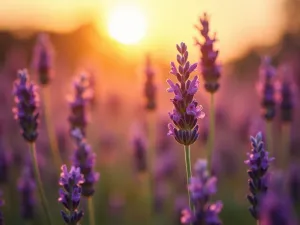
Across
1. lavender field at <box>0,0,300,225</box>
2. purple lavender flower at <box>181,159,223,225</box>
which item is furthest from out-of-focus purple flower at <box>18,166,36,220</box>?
purple lavender flower at <box>181,159,223,225</box>

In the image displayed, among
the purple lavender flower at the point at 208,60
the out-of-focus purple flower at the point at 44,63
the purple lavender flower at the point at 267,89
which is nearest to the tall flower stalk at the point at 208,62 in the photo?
the purple lavender flower at the point at 208,60

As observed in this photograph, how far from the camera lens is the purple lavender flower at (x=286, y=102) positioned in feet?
19.8

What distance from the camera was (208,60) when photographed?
4.74 m

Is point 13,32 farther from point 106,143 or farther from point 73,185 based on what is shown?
point 73,185

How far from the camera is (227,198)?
9539 mm

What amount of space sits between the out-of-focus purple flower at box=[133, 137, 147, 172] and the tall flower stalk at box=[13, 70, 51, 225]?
7.47 ft

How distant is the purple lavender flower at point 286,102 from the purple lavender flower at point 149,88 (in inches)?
61.1

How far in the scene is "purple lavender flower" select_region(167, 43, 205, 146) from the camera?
329 centimetres

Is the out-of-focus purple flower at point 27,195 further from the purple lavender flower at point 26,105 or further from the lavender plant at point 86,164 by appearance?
the lavender plant at point 86,164

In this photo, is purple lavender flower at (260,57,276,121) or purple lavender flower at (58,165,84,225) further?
purple lavender flower at (260,57,276,121)

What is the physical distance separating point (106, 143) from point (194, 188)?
765cm

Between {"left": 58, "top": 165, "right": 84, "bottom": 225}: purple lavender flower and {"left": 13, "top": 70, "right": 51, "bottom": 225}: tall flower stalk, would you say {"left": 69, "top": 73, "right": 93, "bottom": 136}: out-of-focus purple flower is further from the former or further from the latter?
{"left": 58, "top": 165, "right": 84, "bottom": 225}: purple lavender flower

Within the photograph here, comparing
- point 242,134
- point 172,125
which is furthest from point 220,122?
point 172,125

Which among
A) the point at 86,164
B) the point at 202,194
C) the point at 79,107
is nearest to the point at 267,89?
the point at 79,107
